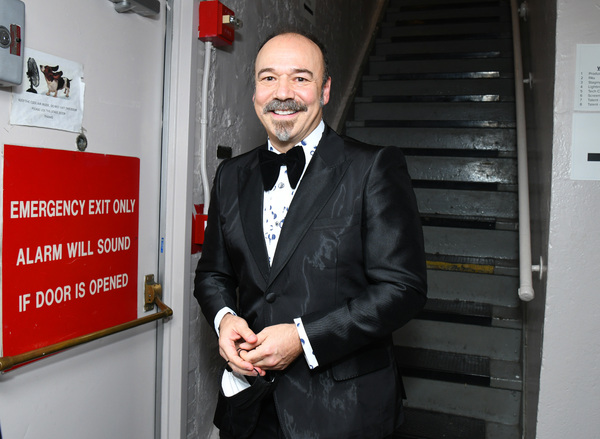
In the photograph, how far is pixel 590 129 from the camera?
1.64 m

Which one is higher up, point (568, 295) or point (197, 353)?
point (568, 295)

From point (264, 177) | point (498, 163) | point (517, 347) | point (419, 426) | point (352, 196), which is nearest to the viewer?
point (352, 196)

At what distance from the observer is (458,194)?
326 centimetres

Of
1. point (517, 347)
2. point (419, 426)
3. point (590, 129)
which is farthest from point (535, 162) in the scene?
point (419, 426)

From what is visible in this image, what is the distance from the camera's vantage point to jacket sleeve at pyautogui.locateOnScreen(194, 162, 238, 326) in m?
1.49

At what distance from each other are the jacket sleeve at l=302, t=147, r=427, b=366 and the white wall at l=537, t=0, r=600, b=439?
64cm

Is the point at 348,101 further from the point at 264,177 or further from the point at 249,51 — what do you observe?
the point at 264,177

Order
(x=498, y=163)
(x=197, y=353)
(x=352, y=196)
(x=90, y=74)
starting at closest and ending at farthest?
(x=352, y=196) < (x=90, y=74) < (x=197, y=353) < (x=498, y=163)

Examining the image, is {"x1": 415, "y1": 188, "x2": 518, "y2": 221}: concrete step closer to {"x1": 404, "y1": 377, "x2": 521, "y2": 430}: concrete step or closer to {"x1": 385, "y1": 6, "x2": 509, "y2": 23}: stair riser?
{"x1": 404, "y1": 377, "x2": 521, "y2": 430}: concrete step

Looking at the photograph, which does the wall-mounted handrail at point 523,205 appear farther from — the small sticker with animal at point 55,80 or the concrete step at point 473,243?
the small sticker with animal at point 55,80

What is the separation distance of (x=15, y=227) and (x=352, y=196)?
855 millimetres

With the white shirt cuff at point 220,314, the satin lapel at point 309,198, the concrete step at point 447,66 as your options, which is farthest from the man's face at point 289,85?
the concrete step at point 447,66

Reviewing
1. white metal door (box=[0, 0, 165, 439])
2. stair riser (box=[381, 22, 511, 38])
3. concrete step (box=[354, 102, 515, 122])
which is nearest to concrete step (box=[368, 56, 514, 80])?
concrete step (box=[354, 102, 515, 122])

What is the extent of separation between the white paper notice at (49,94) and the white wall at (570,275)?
145cm
